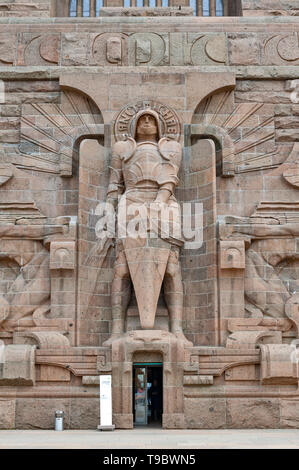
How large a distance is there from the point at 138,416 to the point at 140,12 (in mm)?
9783

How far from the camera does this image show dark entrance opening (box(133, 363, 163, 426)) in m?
15.9

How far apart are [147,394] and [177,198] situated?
4358mm

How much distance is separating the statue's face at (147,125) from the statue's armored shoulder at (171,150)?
0.34 m

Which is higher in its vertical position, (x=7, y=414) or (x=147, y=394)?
(x=147, y=394)

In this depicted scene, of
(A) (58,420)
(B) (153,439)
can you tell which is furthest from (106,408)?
(B) (153,439)

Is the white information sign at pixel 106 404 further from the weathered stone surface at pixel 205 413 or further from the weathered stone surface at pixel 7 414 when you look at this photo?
the weathered stone surface at pixel 7 414

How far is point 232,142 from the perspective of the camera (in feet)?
56.4

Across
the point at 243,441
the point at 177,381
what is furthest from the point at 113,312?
the point at 243,441

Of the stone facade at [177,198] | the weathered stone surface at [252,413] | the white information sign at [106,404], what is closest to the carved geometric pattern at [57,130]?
the stone facade at [177,198]

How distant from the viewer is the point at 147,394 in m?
16.2

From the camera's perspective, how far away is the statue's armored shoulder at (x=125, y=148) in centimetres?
1658

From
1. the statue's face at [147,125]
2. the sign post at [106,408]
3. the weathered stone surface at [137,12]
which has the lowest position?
the sign post at [106,408]

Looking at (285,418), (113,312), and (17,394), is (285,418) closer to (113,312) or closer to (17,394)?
(113,312)

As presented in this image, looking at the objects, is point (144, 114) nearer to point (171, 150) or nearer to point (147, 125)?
point (147, 125)
